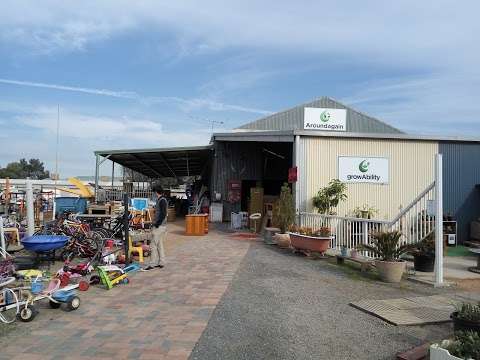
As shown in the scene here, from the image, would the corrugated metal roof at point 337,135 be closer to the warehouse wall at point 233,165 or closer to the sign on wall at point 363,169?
the sign on wall at point 363,169

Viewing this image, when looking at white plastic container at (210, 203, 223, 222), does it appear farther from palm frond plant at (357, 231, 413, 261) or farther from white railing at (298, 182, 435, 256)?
palm frond plant at (357, 231, 413, 261)

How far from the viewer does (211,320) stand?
585 cm

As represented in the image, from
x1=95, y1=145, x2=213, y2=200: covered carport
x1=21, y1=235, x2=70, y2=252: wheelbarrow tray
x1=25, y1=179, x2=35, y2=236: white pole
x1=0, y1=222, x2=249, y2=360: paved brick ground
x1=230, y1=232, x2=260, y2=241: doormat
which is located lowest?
x1=0, y1=222, x2=249, y2=360: paved brick ground

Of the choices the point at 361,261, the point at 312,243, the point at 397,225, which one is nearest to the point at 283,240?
the point at 312,243

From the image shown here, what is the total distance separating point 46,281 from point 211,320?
11.7 ft

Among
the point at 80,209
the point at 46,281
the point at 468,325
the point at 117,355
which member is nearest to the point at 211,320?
the point at 117,355

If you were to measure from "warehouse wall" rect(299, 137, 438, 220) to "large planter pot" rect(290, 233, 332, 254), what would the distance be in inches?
123

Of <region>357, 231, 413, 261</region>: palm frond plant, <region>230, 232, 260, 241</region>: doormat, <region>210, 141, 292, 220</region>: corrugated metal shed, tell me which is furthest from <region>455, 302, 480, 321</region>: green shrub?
<region>210, 141, 292, 220</region>: corrugated metal shed

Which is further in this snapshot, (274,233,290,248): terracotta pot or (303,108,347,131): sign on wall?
(303,108,347,131): sign on wall

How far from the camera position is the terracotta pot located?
12945mm

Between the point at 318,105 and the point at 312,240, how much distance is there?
23849 millimetres

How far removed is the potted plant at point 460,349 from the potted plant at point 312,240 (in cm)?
712

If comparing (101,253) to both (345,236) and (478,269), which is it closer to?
(345,236)

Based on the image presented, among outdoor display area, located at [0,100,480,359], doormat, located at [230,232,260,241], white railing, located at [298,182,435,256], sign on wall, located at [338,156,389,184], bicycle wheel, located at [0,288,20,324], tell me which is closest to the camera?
bicycle wheel, located at [0,288,20,324]
